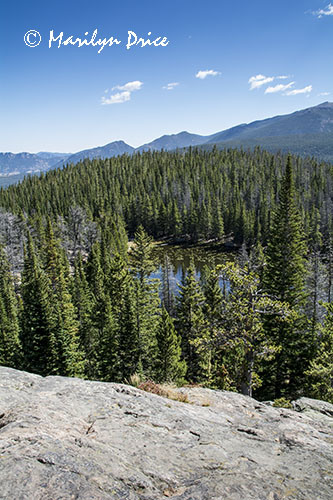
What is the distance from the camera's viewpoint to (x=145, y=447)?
682cm

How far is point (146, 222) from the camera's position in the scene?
138m

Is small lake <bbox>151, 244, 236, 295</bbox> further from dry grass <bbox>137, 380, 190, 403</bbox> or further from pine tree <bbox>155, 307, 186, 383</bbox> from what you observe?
dry grass <bbox>137, 380, 190, 403</bbox>

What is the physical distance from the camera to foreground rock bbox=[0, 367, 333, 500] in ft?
16.9

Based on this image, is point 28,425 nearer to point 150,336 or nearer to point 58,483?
point 58,483

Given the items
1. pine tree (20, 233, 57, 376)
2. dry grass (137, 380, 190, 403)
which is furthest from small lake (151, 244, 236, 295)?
dry grass (137, 380, 190, 403)

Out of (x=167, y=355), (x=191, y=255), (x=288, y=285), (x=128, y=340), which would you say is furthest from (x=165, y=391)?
(x=191, y=255)

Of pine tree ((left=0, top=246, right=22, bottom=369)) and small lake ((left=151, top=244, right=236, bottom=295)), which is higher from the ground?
pine tree ((left=0, top=246, right=22, bottom=369))

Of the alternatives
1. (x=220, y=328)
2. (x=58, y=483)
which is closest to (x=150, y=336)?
(x=220, y=328)

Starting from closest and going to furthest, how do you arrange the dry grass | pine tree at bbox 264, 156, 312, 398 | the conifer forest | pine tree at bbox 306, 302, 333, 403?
the dry grass, the conifer forest, pine tree at bbox 306, 302, 333, 403, pine tree at bbox 264, 156, 312, 398

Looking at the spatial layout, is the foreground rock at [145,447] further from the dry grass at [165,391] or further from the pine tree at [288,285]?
the pine tree at [288,285]

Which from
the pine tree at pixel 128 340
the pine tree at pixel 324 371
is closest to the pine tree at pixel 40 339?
the pine tree at pixel 128 340

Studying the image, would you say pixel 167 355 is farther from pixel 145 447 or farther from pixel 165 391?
pixel 145 447

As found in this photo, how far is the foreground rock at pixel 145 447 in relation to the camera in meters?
5.14

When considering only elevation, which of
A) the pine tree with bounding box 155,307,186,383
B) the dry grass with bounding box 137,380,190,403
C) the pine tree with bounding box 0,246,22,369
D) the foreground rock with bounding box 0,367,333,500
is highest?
the foreground rock with bounding box 0,367,333,500
